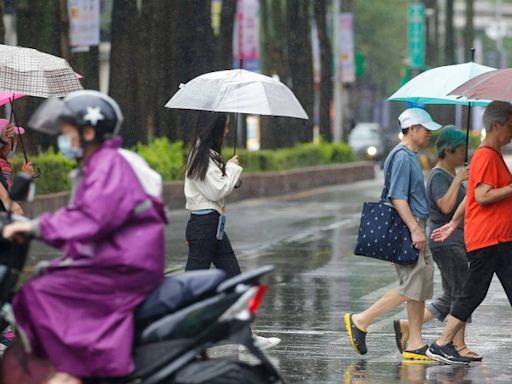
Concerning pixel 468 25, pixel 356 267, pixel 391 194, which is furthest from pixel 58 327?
pixel 468 25

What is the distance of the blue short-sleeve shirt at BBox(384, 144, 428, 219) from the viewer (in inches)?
380

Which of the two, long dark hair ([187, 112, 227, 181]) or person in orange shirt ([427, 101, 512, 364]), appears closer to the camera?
person in orange shirt ([427, 101, 512, 364])

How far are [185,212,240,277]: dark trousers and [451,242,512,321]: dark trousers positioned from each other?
1.76 metres

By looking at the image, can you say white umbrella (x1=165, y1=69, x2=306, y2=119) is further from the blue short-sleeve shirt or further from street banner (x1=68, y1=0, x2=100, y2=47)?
street banner (x1=68, y1=0, x2=100, y2=47)

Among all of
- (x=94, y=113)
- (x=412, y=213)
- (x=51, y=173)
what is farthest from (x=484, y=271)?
(x=51, y=173)

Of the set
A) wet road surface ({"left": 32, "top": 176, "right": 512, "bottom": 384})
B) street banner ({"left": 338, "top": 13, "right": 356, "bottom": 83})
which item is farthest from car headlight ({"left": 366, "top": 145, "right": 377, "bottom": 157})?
wet road surface ({"left": 32, "top": 176, "right": 512, "bottom": 384})

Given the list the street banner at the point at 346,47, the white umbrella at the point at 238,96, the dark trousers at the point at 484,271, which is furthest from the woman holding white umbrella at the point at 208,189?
the street banner at the point at 346,47

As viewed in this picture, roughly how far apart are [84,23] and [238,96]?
14.6 m

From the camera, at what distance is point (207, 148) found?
33.1 feet

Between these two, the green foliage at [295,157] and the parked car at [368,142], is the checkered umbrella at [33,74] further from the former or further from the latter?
the parked car at [368,142]

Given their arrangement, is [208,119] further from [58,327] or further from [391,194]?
[58,327]

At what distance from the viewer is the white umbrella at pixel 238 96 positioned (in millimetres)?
10312

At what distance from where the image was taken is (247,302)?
6.15 m

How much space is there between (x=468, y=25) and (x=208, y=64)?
28878 mm
